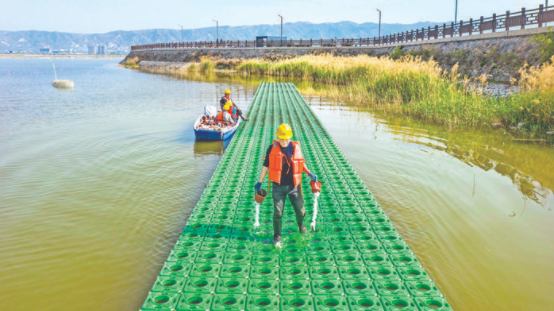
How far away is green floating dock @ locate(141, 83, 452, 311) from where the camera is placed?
4176 mm

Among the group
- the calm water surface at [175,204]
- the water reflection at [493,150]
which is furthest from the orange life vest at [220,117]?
the water reflection at [493,150]

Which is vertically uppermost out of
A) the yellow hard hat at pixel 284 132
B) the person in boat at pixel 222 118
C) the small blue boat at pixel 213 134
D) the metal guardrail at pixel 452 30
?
the metal guardrail at pixel 452 30

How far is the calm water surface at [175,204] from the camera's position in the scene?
5125 mm

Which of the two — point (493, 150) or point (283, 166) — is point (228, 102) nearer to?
point (493, 150)

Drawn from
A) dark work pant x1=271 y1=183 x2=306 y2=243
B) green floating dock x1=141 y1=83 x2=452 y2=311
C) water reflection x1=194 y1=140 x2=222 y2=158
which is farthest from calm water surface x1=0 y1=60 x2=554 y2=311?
dark work pant x1=271 y1=183 x2=306 y2=243

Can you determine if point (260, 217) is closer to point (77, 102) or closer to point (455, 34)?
point (77, 102)

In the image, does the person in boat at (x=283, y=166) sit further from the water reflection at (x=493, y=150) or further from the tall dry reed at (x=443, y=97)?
the tall dry reed at (x=443, y=97)

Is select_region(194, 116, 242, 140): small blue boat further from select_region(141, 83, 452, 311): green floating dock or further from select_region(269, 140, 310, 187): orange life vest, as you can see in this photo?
select_region(269, 140, 310, 187): orange life vest

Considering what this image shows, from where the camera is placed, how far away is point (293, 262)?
492cm

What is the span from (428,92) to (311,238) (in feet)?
45.0

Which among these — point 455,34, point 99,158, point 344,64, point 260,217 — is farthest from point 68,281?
point 455,34

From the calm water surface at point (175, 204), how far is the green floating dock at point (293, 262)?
682 millimetres

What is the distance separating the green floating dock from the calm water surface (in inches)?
26.8

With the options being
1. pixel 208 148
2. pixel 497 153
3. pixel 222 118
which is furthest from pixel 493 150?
pixel 208 148
